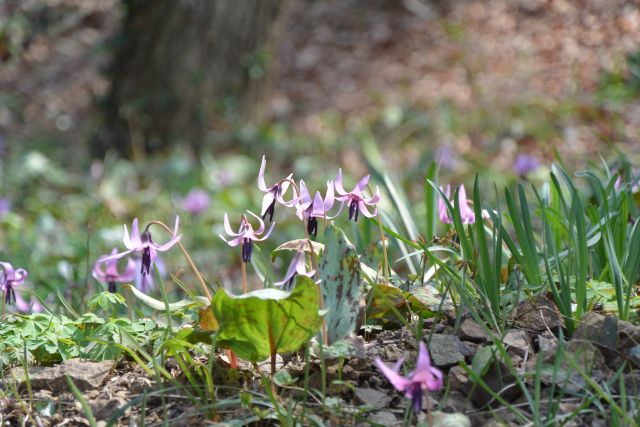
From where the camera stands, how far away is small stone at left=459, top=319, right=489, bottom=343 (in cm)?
210

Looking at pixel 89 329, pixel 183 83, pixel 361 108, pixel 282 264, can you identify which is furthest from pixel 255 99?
pixel 89 329

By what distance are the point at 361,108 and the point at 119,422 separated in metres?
7.03

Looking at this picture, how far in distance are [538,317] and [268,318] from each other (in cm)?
76

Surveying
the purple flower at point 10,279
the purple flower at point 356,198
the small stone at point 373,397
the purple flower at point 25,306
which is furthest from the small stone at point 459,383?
the purple flower at point 25,306

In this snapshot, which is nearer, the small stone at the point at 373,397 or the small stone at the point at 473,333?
the small stone at the point at 373,397

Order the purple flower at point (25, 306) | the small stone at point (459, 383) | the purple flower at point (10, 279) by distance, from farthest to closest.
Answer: the purple flower at point (25, 306) < the purple flower at point (10, 279) < the small stone at point (459, 383)

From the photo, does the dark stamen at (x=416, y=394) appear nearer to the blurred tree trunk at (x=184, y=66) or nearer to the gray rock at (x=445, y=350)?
the gray rock at (x=445, y=350)

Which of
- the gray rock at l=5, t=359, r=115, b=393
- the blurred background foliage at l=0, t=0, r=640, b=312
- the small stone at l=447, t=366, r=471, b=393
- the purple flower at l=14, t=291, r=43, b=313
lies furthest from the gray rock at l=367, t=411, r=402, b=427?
the blurred background foliage at l=0, t=0, r=640, b=312

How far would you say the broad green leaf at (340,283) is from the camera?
2053 mm

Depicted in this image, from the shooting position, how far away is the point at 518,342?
6.71 ft

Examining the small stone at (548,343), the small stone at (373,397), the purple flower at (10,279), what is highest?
the purple flower at (10,279)

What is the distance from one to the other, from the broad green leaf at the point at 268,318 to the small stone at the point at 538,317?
2.04ft

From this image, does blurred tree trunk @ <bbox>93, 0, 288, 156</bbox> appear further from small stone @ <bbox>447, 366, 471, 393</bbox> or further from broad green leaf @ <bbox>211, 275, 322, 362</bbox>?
small stone @ <bbox>447, 366, 471, 393</bbox>

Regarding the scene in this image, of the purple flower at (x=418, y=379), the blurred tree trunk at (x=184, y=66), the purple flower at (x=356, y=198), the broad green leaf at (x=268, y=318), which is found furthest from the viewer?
the blurred tree trunk at (x=184, y=66)
